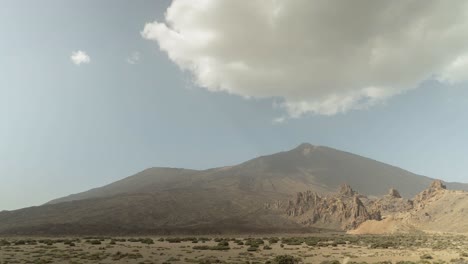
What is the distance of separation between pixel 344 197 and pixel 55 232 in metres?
125

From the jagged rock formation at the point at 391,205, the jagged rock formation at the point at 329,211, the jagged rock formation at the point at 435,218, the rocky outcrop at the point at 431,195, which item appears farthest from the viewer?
the jagged rock formation at the point at 391,205

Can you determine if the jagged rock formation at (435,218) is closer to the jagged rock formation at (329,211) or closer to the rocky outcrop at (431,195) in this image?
the rocky outcrop at (431,195)

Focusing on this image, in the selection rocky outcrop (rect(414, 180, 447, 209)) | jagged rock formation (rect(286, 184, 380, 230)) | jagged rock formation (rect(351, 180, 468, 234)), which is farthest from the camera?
jagged rock formation (rect(286, 184, 380, 230))

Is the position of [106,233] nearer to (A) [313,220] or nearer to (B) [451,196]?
(A) [313,220]

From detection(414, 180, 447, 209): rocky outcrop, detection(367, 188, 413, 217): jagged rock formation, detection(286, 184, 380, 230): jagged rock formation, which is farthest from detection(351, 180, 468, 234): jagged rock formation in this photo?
detection(367, 188, 413, 217): jagged rock formation

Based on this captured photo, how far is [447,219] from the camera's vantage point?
95.1m

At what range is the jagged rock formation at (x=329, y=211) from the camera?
133 meters

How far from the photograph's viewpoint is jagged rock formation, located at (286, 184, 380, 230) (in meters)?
133

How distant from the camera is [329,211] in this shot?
486 feet

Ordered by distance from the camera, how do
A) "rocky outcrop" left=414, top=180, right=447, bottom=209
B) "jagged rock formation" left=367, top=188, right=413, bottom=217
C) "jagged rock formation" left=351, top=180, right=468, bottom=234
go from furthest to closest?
"jagged rock formation" left=367, top=188, right=413, bottom=217 → "rocky outcrop" left=414, top=180, right=447, bottom=209 → "jagged rock formation" left=351, top=180, right=468, bottom=234

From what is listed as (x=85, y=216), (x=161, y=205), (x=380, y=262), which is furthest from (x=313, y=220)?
(x=380, y=262)

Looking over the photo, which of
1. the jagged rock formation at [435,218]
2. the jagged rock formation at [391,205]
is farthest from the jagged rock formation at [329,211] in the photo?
the jagged rock formation at [435,218]

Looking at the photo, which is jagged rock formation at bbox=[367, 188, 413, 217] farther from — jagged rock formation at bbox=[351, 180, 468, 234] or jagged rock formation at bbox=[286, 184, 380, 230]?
jagged rock formation at bbox=[351, 180, 468, 234]

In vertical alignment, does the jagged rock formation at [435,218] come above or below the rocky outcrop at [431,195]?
below
